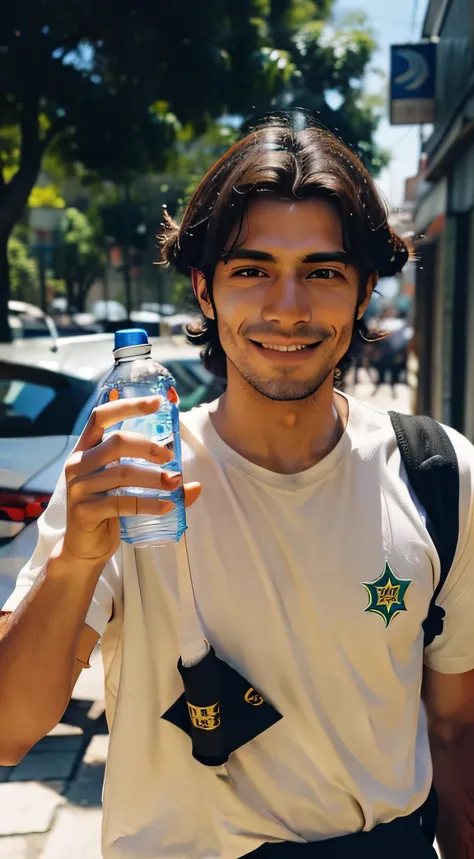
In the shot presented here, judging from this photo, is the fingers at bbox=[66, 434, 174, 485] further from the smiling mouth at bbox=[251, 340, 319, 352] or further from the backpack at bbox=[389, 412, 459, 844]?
the backpack at bbox=[389, 412, 459, 844]

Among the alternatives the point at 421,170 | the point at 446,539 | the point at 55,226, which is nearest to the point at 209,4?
the point at 421,170

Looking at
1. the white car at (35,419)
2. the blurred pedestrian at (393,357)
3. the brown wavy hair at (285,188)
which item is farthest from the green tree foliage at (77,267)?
A: the brown wavy hair at (285,188)

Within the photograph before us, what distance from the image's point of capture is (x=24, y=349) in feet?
15.5

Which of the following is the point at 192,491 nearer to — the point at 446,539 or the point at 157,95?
the point at 446,539

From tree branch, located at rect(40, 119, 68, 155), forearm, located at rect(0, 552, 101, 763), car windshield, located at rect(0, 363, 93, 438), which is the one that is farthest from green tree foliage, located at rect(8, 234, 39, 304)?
forearm, located at rect(0, 552, 101, 763)

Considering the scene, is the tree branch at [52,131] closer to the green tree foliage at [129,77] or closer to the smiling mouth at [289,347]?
the green tree foliage at [129,77]

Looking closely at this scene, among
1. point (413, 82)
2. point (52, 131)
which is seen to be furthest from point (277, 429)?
point (413, 82)

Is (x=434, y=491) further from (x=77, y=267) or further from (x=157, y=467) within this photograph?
(x=77, y=267)

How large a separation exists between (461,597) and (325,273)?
654mm

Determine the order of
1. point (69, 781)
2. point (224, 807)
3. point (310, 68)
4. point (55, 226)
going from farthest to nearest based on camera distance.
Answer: point (55, 226)
point (310, 68)
point (69, 781)
point (224, 807)

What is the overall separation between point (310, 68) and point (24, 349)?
222 inches

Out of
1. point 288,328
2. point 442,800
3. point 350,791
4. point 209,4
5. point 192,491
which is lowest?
point 442,800

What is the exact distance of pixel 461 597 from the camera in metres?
1.61

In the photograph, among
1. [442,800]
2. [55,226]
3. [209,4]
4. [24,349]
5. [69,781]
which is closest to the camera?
[442,800]
